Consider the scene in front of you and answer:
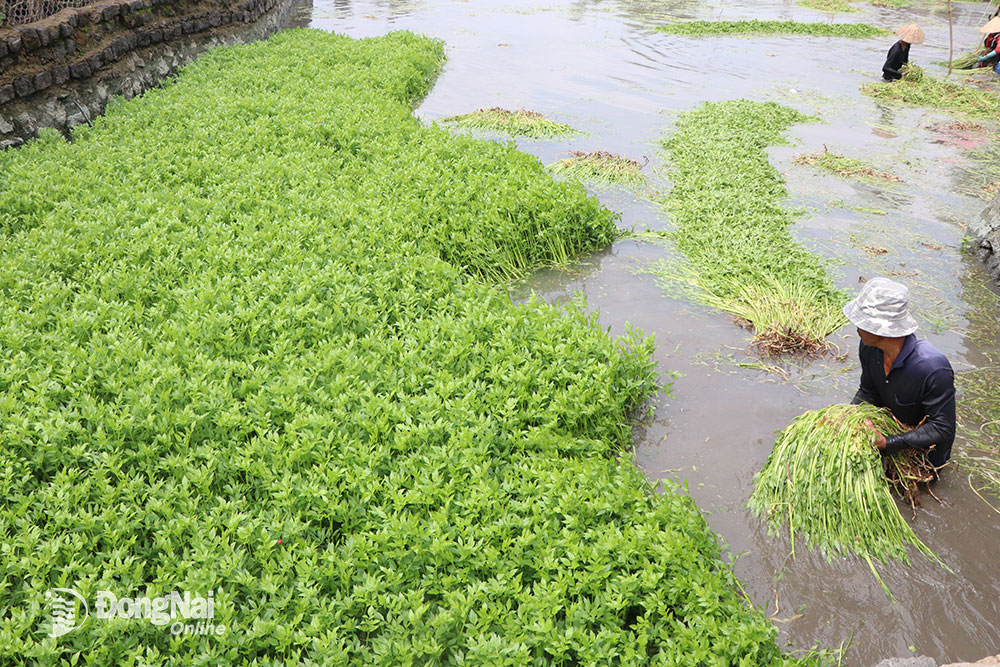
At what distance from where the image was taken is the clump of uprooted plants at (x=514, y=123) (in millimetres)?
13367

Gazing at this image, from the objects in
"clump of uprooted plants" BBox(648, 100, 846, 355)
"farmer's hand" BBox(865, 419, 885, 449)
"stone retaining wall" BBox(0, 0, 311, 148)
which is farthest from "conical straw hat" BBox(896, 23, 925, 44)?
"stone retaining wall" BBox(0, 0, 311, 148)

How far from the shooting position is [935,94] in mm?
16422

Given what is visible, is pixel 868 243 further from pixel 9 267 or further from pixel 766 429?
pixel 9 267

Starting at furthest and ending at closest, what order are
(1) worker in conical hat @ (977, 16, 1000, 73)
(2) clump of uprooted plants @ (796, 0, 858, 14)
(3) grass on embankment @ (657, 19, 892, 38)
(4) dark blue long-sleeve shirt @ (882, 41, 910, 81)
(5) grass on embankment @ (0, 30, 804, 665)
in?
(2) clump of uprooted plants @ (796, 0, 858, 14)
(3) grass on embankment @ (657, 19, 892, 38)
(1) worker in conical hat @ (977, 16, 1000, 73)
(4) dark blue long-sleeve shirt @ (882, 41, 910, 81)
(5) grass on embankment @ (0, 30, 804, 665)

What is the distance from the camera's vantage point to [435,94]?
56.5 feet

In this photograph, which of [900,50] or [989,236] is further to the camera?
[900,50]

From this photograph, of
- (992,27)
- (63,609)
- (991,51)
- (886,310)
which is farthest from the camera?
(991,51)

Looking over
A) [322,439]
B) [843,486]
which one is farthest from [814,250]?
[322,439]

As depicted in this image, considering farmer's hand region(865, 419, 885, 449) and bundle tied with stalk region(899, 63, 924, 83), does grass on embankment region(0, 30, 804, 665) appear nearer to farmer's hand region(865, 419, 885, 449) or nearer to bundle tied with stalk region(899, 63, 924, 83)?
farmer's hand region(865, 419, 885, 449)

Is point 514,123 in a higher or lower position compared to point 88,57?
lower

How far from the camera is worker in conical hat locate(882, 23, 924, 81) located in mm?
17047

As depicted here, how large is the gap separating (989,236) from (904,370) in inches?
214

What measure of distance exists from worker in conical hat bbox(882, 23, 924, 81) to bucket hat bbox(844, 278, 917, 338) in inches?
663

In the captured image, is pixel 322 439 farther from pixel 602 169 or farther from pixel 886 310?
pixel 602 169
